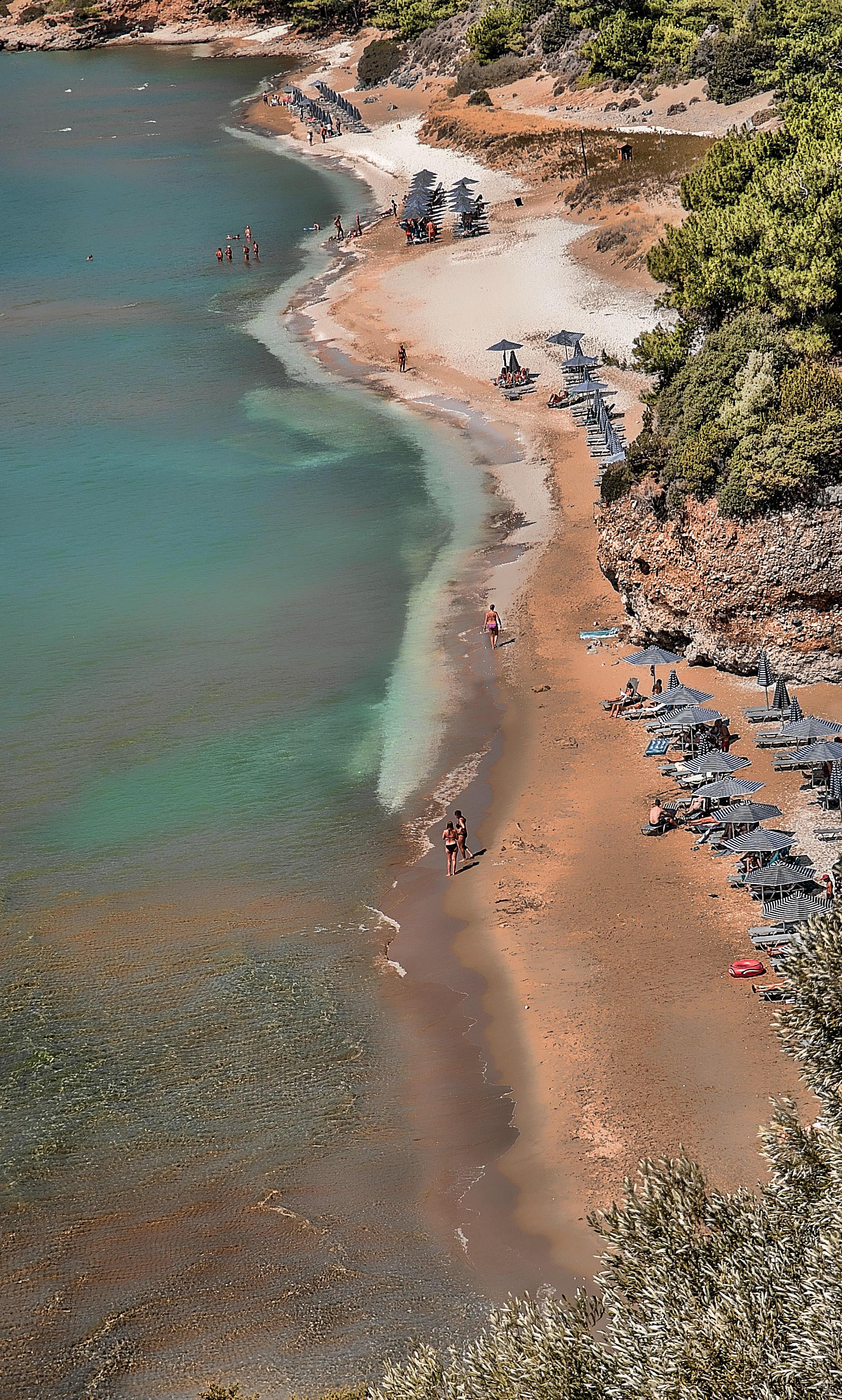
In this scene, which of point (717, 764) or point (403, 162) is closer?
point (717, 764)

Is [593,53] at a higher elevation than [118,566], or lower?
higher

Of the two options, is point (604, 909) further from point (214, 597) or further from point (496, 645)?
point (214, 597)

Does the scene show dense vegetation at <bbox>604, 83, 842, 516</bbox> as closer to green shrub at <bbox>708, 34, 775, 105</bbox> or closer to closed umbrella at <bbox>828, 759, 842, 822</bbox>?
closed umbrella at <bbox>828, 759, 842, 822</bbox>

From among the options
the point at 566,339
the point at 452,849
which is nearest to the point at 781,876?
the point at 452,849

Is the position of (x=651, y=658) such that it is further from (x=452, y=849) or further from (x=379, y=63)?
(x=379, y=63)

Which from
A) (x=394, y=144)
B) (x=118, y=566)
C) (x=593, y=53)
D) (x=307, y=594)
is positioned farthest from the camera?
(x=394, y=144)

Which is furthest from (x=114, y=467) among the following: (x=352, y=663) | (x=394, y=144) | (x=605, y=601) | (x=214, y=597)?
(x=394, y=144)

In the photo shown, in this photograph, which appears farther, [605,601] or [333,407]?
[333,407]
